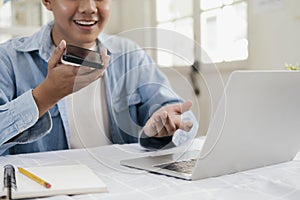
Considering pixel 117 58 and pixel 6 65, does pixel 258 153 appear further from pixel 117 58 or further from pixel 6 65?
pixel 6 65

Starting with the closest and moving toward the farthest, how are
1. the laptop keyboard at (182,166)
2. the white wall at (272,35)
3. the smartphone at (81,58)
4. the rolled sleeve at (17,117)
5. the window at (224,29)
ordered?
1. the laptop keyboard at (182,166)
2. the smartphone at (81,58)
3. the rolled sleeve at (17,117)
4. the white wall at (272,35)
5. the window at (224,29)

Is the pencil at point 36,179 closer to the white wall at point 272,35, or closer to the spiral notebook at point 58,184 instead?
the spiral notebook at point 58,184

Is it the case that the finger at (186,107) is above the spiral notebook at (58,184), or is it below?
above

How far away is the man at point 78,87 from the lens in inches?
31.0

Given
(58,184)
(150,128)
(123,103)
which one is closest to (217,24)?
(123,103)

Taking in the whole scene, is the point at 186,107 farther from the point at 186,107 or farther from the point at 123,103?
the point at 123,103

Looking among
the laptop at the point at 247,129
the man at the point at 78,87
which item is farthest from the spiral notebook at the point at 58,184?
the man at the point at 78,87

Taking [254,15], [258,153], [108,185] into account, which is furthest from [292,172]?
[254,15]

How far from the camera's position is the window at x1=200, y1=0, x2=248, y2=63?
170 cm

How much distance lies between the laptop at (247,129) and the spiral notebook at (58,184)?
0.39 feet

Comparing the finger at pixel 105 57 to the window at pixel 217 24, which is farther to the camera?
the window at pixel 217 24

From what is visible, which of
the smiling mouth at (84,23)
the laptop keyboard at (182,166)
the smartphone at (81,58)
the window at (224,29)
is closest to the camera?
the laptop keyboard at (182,166)

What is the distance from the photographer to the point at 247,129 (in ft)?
1.96

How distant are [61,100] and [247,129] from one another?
640 mm
